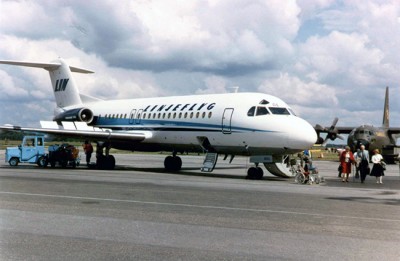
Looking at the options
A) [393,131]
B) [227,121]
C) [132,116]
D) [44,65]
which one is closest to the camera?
[227,121]

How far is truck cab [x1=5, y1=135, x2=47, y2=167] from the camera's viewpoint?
2823 cm

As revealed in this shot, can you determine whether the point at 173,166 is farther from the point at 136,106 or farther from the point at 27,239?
the point at 27,239

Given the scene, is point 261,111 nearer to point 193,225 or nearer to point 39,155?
point 193,225

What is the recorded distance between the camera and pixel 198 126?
22797 millimetres

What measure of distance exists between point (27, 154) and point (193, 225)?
2227 cm

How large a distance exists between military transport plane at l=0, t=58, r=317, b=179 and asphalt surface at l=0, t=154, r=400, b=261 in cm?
588

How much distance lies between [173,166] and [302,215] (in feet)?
58.4

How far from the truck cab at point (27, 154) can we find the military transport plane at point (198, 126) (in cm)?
158

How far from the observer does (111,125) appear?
93.9ft

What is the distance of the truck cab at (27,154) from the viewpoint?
92.6ft

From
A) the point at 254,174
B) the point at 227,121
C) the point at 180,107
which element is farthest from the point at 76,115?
the point at 254,174

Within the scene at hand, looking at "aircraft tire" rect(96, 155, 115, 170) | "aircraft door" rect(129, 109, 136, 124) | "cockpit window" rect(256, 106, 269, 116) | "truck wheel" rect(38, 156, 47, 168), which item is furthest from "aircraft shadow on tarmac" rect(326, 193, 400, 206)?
"truck wheel" rect(38, 156, 47, 168)

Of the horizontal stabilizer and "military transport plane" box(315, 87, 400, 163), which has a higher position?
the horizontal stabilizer

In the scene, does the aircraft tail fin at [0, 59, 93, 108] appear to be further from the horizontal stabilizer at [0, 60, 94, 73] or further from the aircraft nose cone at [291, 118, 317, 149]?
the aircraft nose cone at [291, 118, 317, 149]
